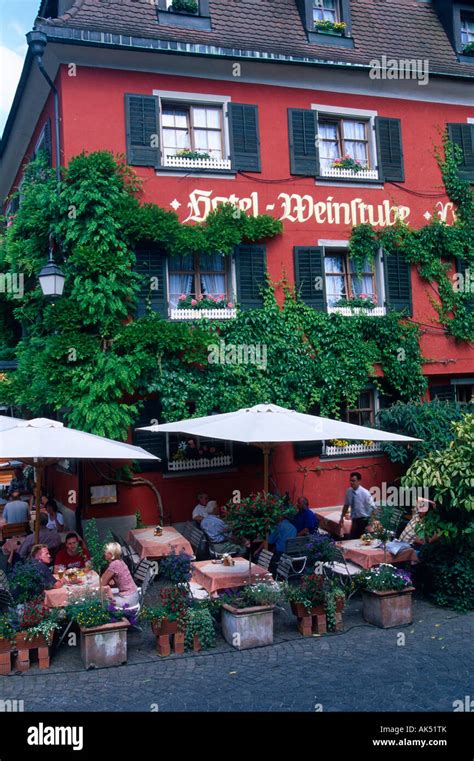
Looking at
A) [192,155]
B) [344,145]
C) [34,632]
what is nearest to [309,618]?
[34,632]

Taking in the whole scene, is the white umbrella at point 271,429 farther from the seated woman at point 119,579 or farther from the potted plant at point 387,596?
the seated woman at point 119,579

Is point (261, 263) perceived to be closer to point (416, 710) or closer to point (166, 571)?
point (166, 571)

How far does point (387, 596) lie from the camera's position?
887cm

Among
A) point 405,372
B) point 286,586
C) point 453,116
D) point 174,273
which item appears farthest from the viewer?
point 453,116

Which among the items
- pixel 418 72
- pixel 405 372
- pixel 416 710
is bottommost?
pixel 416 710

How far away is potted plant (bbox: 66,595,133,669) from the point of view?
773cm

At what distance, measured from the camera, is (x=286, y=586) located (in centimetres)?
879

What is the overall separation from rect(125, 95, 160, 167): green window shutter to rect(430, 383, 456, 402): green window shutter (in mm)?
8048

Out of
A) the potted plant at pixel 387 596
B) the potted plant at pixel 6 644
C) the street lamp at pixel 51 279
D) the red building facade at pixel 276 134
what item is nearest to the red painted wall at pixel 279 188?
the red building facade at pixel 276 134

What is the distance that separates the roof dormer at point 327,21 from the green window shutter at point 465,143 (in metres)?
3.12

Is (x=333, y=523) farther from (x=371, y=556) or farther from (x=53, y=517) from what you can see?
(x=53, y=517)

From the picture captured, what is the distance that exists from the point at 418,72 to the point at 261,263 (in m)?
5.98

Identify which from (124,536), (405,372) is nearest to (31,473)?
(124,536)

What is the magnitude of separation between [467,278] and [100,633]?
12333 millimetres
